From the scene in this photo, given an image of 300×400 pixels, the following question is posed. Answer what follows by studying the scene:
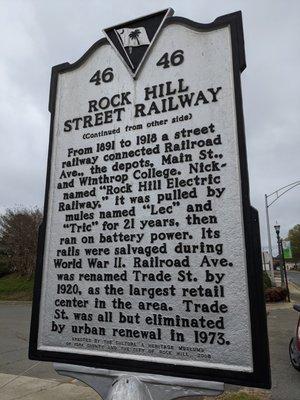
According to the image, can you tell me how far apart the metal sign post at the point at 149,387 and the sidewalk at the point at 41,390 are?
2962mm

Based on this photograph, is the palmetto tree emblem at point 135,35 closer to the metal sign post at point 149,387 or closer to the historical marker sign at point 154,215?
the historical marker sign at point 154,215

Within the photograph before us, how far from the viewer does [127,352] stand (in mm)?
2658

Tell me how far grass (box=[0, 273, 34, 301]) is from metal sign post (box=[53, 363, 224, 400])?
843 inches

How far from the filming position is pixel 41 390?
564cm

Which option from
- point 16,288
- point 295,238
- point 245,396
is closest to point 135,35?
point 245,396

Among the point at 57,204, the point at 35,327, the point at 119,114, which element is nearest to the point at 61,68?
the point at 119,114

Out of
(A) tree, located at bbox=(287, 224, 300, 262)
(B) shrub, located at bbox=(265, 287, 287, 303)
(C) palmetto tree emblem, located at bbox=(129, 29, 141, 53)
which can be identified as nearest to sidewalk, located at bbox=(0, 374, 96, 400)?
(C) palmetto tree emblem, located at bbox=(129, 29, 141, 53)

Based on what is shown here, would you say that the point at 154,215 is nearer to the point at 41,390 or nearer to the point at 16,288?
the point at 41,390

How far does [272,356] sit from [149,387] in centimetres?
608

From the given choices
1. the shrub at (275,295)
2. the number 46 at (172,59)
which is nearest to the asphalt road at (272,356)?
the number 46 at (172,59)

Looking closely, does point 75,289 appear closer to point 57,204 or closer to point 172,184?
point 57,204

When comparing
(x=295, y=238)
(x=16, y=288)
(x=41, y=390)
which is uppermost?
(x=295, y=238)

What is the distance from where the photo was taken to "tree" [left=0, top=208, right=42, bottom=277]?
26328 millimetres

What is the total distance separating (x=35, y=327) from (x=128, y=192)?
3.96 ft
